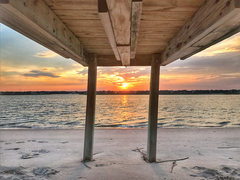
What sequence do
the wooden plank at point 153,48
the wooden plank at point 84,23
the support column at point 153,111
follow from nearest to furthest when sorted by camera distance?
the wooden plank at point 84,23, the wooden plank at point 153,48, the support column at point 153,111

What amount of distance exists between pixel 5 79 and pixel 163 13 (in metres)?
40.1

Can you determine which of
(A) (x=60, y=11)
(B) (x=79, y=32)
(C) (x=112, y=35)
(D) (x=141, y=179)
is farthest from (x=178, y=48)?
(D) (x=141, y=179)

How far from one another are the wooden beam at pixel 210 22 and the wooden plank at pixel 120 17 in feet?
2.50

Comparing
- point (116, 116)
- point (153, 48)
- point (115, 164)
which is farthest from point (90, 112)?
point (116, 116)

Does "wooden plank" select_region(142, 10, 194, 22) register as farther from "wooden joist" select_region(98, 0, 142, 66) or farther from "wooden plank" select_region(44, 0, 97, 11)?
"wooden plank" select_region(44, 0, 97, 11)

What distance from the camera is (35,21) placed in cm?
153

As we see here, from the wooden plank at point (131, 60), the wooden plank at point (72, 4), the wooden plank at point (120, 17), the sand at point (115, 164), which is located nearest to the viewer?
the wooden plank at point (120, 17)

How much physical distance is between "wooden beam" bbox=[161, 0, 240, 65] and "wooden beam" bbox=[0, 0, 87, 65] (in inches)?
63.7

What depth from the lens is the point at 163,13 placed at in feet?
6.42

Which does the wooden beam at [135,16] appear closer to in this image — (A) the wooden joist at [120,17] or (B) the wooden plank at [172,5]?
(A) the wooden joist at [120,17]

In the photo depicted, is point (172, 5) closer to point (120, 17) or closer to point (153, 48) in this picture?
point (120, 17)

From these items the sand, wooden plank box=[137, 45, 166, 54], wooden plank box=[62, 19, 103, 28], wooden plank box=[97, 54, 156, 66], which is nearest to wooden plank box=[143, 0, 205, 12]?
wooden plank box=[62, 19, 103, 28]

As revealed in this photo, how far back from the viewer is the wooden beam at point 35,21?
1.28 meters

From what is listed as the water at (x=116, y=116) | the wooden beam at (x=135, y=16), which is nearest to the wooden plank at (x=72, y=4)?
the wooden beam at (x=135, y=16)
